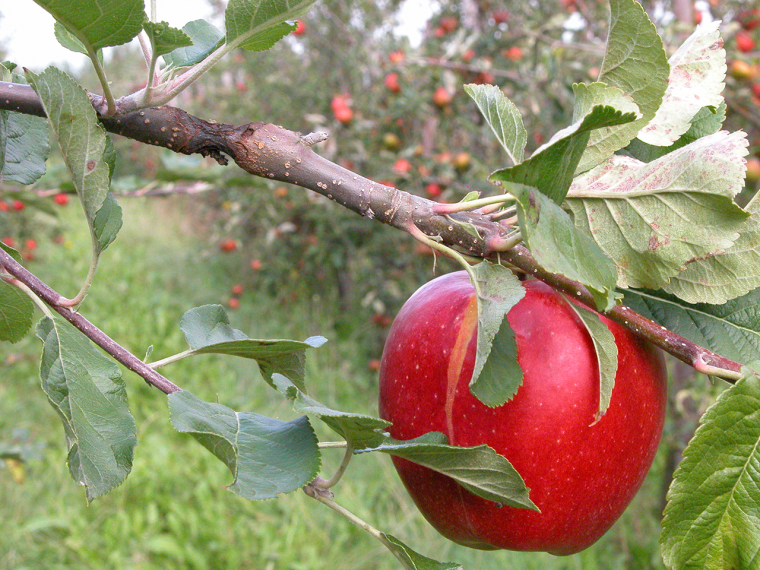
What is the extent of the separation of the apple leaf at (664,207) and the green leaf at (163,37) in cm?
26

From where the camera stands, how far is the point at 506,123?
380 millimetres

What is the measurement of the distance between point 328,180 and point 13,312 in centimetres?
26

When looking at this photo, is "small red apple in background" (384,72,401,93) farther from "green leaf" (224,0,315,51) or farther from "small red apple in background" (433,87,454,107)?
"green leaf" (224,0,315,51)

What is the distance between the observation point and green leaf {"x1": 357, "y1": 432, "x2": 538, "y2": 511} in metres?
0.38

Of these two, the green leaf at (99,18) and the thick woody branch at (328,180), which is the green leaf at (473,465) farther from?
the green leaf at (99,18)

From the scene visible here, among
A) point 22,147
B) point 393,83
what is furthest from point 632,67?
point 393,83

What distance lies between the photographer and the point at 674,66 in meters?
0.45

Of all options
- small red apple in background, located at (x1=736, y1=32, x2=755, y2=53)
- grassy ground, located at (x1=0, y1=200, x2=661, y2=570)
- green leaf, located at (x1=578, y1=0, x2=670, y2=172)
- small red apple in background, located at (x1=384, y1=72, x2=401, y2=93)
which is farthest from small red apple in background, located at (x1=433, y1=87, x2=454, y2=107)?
green leaf, located at (x1=578, y1=0, x2=670, y2=172)

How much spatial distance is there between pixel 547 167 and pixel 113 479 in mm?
289

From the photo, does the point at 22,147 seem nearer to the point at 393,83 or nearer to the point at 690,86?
the point at 690,86

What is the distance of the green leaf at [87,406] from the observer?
14.6 inches

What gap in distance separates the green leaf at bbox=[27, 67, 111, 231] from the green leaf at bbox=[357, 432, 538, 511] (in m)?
0.22

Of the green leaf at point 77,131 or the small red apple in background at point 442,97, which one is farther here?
the small red apple in background at point 442,97

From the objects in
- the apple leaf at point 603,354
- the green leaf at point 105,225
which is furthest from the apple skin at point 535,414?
the green leaf at point 105,225
